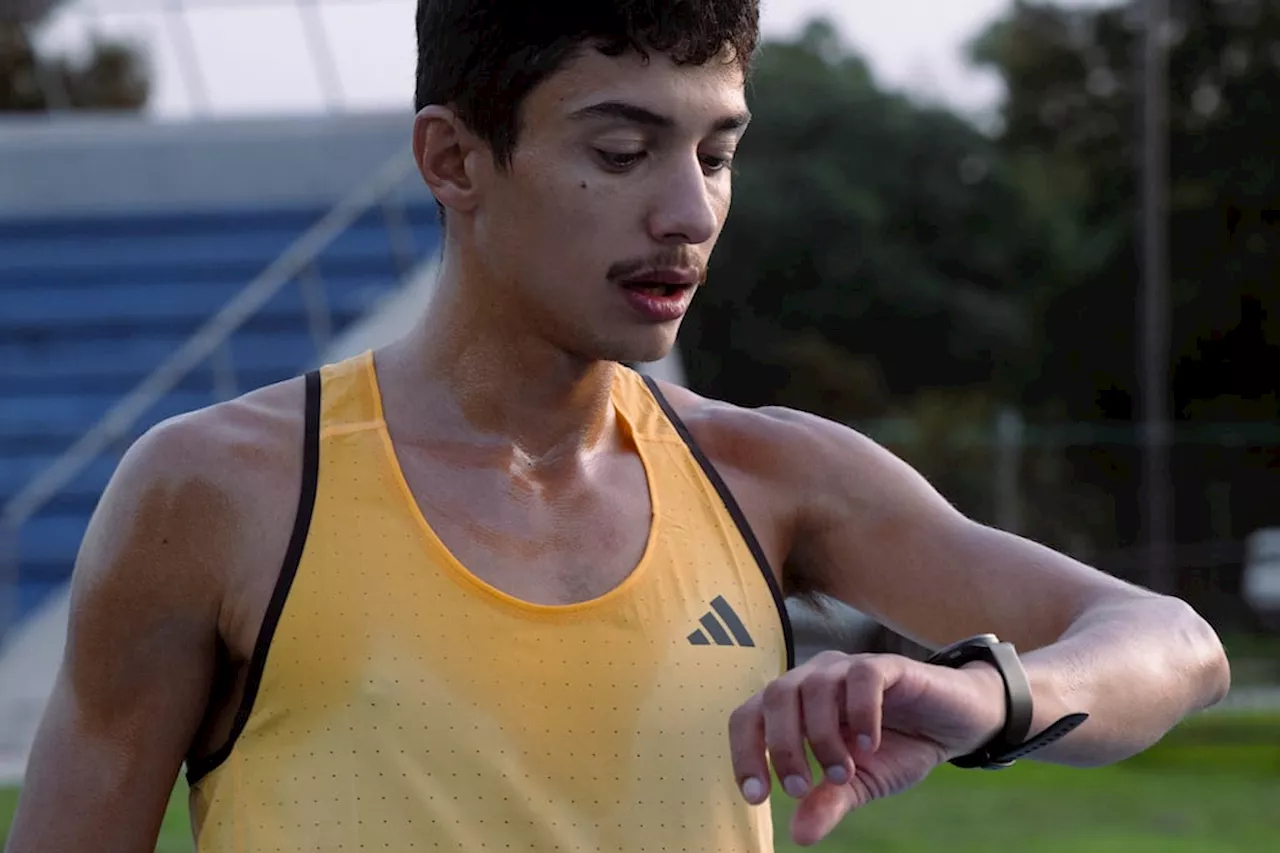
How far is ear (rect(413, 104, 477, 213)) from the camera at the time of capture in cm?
254

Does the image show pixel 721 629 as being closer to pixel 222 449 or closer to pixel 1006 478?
pixel 222 449

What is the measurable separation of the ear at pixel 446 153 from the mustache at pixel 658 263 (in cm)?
26

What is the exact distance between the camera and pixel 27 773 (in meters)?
2.42

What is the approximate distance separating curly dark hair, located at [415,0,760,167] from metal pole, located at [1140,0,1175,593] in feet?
57.3

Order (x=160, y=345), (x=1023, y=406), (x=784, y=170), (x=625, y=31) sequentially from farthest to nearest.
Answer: (x=784, y=170) → (x=1023, y=406) → (x=160, y=345) → (x=625, y=31)

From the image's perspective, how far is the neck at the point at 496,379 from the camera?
257 cm

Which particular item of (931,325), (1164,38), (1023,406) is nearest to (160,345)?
(1023,406)

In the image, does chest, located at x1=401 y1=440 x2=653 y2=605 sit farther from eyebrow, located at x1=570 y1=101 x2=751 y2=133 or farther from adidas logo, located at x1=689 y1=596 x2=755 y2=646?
eyebrow, located at x1=570 y1=101 x2=751 y2=133

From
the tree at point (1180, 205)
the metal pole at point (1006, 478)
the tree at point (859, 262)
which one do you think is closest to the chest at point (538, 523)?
the metal pole at point (1006, 478)

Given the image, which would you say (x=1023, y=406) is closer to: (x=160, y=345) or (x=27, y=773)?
(x=160, y=345)

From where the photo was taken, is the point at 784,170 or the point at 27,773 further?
the point at 784,170

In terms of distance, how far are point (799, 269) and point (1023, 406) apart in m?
9.15

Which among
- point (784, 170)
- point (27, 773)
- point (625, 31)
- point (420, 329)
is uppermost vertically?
point (625, 31)

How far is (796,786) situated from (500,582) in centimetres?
68
